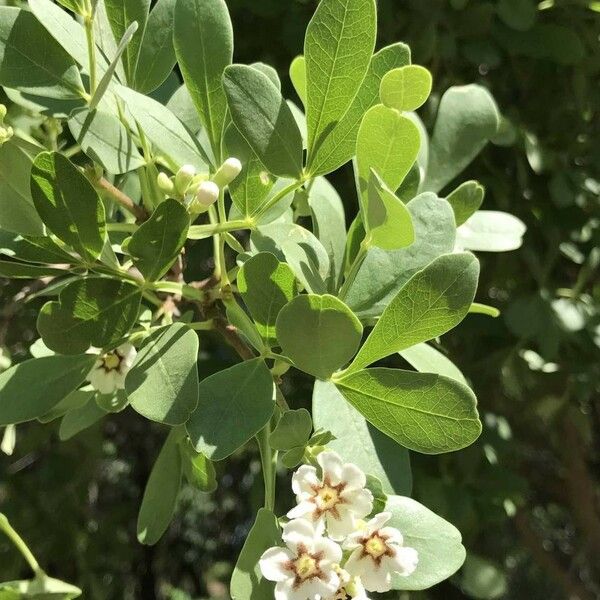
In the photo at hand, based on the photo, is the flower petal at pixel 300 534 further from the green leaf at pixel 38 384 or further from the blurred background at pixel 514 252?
the blurred background at pixel 514 252

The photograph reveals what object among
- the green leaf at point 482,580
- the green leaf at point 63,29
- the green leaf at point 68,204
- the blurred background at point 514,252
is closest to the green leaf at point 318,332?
the green leaf at point 68,204

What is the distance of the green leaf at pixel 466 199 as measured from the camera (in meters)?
→ 0.65

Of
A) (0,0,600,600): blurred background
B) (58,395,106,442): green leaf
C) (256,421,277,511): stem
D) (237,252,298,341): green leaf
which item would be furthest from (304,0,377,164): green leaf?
(0,0,600,600): blurred background

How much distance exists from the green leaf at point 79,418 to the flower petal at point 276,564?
266 millimetres

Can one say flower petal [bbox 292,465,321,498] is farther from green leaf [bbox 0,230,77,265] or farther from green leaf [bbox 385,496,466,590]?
green leaf [bbox 0,230,77,265]

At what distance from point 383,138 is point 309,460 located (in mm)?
213

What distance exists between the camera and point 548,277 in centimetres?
128

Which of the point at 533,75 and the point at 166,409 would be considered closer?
the point at 166,409

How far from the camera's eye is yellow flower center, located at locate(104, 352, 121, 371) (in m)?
0.59

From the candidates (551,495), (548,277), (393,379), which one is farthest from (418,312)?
(551,495)

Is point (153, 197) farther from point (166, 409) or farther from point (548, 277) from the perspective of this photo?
point (548, 277)

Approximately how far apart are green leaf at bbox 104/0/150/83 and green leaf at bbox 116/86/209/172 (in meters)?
0.08

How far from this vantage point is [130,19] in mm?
584

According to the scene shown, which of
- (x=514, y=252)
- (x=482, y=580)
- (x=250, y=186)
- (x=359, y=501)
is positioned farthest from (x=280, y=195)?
(x=482, y=580)
